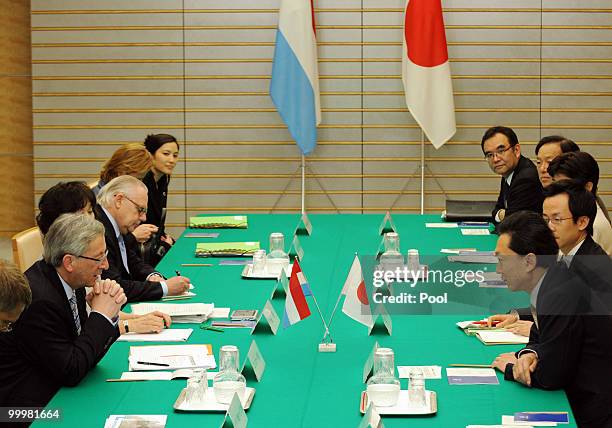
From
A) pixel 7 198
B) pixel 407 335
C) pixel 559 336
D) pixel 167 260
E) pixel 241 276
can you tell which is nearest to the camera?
pixel 559 336

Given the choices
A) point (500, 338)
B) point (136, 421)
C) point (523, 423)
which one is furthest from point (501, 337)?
point (136, 421)

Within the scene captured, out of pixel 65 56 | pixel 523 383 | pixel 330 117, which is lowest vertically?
pixel 523 383

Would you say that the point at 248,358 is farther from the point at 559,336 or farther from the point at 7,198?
the point at 7,198

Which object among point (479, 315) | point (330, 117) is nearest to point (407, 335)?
point (479, 315)

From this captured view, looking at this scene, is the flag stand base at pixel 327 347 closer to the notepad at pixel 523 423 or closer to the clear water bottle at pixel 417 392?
the clear water bottle at pixel 417 392

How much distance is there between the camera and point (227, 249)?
587cm

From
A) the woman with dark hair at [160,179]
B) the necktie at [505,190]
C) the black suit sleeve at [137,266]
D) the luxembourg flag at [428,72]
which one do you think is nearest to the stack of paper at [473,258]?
the necktie at [505,190]

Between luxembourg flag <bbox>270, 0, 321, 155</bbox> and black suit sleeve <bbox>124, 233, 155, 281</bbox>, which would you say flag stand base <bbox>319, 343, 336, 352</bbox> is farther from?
luxembourg flag <bbox>270, 0, 321, 155</bbox>

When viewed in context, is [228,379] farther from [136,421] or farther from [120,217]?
[120,217]

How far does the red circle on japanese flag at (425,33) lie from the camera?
8.42 meters

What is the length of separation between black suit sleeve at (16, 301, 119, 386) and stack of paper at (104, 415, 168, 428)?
0.40 m

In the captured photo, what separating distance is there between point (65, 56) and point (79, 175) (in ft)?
3.63

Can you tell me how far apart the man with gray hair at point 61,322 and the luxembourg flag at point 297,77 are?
15.9 feet

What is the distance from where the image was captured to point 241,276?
5227 mm
